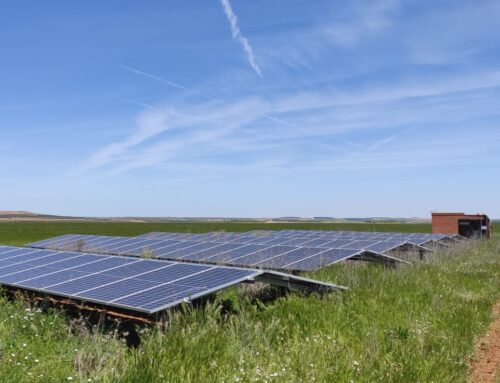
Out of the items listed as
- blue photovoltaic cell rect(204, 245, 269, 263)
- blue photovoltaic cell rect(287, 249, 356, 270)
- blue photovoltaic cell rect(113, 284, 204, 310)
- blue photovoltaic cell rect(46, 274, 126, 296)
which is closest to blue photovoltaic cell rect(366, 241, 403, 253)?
blue photovoltaic cell rect(287, 249, 356, 270)

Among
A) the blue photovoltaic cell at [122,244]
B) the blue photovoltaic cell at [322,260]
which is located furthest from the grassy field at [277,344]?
the blue photovoltaic cell at [122,244]

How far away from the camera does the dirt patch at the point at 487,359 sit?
6473 millimetres

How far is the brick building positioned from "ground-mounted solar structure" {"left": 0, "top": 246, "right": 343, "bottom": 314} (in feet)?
111

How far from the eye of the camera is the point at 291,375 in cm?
532

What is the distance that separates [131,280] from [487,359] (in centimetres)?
631

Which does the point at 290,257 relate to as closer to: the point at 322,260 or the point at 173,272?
the point at 322,260

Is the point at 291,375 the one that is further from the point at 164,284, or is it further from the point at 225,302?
the point at 225,302

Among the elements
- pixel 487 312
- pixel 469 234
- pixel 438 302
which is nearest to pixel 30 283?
pixel 438 302

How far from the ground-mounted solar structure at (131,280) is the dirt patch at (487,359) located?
10.4 feet

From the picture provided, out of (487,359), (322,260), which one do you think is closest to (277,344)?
(487,359)

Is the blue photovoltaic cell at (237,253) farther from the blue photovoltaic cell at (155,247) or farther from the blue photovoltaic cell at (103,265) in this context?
the blue photovoltaic cell at (103,265)

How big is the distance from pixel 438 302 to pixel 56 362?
7.76 meters

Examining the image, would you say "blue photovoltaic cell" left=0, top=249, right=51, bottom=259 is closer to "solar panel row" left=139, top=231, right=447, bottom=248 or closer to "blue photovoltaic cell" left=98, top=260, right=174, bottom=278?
"blue photovoltaic cell" left=98, top=260, right=174, bottom=278

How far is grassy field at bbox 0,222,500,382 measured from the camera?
17.3ft
